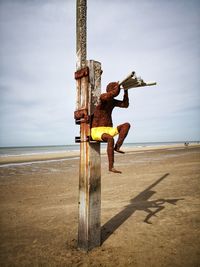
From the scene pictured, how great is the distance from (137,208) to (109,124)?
13.5ft

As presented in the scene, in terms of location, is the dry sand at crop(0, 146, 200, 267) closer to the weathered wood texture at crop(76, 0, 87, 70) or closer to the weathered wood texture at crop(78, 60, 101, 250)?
the weathered wood texture at crop(78, 60, 101, 250)

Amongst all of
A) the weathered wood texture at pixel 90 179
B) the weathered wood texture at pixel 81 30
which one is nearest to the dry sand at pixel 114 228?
the weathered wood texture at pixel 90 179

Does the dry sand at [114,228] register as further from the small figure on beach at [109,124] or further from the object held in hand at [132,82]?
the object held in hand at [132,82]

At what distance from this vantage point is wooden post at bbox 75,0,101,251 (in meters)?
3.84

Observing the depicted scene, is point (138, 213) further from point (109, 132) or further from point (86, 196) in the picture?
point (109, 132)

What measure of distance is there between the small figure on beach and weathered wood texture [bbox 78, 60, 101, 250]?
19 cm

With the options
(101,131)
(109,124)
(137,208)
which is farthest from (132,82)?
(137,208)

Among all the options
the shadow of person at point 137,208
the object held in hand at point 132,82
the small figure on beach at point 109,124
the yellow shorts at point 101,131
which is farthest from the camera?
the shadow of person at point 137,208

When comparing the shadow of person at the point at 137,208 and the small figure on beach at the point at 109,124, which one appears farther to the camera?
the shadow of person at the point at 137,208

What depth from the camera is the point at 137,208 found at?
6723 millimetres

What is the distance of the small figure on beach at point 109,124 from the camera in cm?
347

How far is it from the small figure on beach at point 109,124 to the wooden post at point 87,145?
18cm

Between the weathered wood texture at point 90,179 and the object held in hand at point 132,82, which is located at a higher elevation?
the object held in hand at point 132,82

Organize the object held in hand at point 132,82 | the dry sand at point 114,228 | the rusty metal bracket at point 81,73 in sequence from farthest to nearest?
the dry sand at point 114,228 < the rusty metal bracket at point 81,73 < the object held in hand at point 132,82
